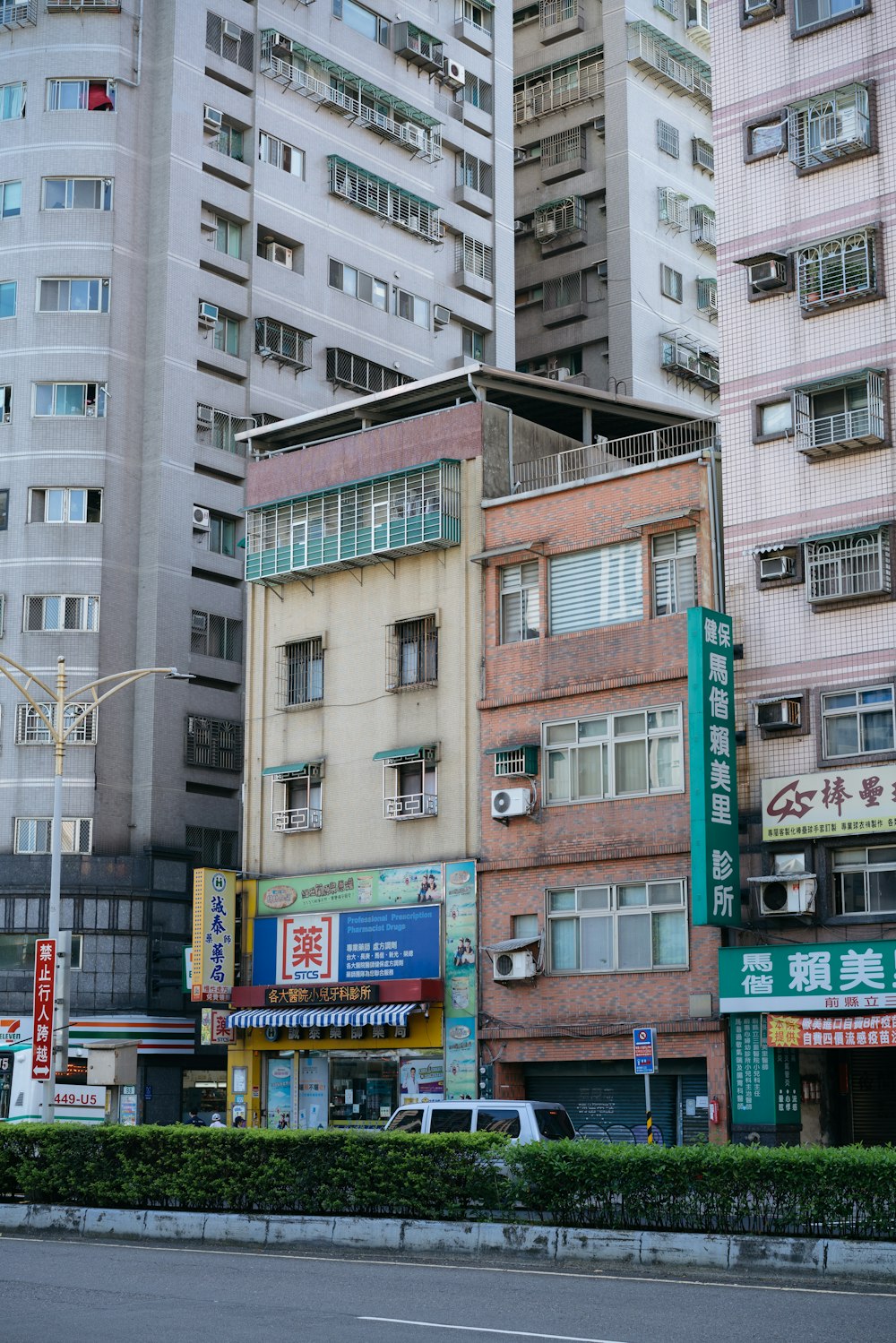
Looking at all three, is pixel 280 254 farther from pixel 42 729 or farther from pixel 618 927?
pixel 618 927

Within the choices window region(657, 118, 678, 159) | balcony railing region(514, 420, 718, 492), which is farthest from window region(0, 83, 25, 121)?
window region(657, 118, 678, 159)

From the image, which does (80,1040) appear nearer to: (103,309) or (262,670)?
(262,670)

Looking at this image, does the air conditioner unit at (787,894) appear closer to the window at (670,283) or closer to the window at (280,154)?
the window at (280,154)

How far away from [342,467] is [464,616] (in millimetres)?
4969

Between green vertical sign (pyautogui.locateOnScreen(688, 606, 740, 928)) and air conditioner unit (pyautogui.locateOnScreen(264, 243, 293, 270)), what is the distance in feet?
79.5

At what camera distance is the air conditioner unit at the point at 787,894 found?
2969 centimetres

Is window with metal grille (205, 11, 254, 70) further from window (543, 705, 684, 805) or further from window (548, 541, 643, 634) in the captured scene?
window (543, 705, 684, 805)

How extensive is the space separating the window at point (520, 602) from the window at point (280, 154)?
795 inches

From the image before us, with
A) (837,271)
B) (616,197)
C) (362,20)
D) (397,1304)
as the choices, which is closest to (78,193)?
(362,20)

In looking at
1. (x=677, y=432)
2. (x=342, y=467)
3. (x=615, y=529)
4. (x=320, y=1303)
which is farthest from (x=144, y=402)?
(x=320, y=1303)

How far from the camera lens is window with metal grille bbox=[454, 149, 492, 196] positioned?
57312 millimetres

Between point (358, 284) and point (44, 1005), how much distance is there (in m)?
29.9

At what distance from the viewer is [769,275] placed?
107 ft

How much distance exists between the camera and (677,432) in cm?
4006
